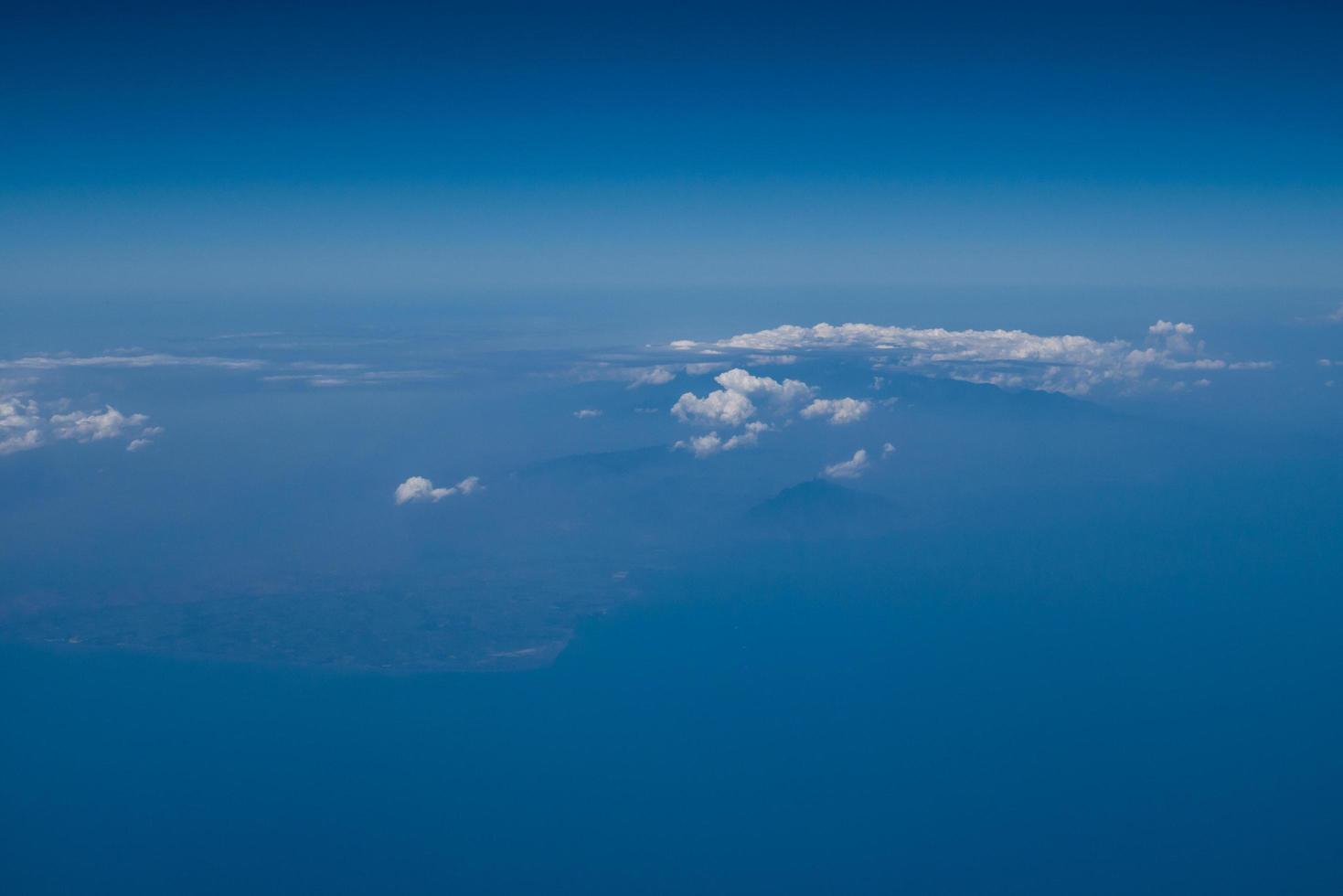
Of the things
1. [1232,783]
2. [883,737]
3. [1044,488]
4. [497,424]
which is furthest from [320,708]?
[1044,488]

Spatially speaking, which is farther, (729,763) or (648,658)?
(648,658)

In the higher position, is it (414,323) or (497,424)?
(414,323)

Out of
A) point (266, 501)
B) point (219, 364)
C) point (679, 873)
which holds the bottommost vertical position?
point (679, 873)

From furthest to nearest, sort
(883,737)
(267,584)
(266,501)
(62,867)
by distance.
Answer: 1. (266,501)
2. (267,584)
3. (883,737)
4. (62,867)

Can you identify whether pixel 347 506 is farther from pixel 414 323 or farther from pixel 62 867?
pixel 414 323

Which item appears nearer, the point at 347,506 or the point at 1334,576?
the point at 1334,576

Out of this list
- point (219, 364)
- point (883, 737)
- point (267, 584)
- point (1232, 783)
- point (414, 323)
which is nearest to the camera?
point (1232, 783)

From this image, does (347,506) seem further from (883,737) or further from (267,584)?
(883,737)
